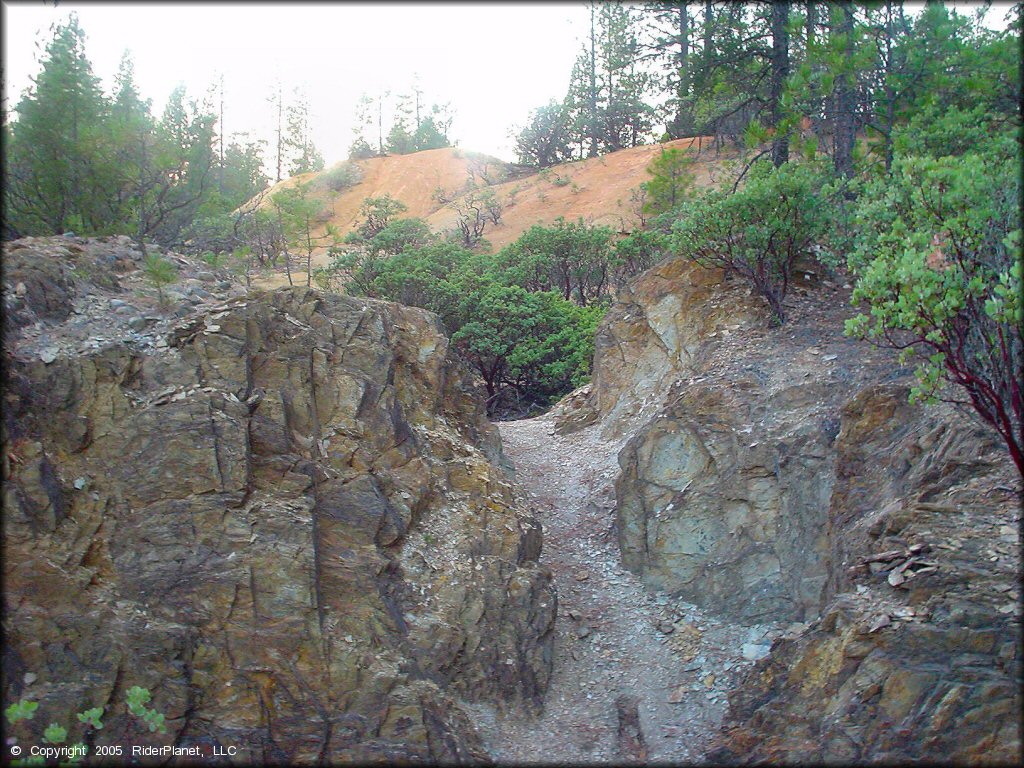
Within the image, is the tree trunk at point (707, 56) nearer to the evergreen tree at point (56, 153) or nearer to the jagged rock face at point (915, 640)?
the jagged rock face at point (915, 640)

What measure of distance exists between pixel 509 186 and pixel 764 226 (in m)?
27.3

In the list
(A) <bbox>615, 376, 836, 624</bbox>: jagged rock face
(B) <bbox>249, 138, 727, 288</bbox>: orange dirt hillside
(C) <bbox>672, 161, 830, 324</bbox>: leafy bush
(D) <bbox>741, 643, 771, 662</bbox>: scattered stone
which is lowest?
(D) <bbox>741, 643, 771, 662</bbox>: scattered stone

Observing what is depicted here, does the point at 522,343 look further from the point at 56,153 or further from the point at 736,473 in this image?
the point at 56,153

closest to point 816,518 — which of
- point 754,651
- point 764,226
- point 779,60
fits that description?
point 754,651

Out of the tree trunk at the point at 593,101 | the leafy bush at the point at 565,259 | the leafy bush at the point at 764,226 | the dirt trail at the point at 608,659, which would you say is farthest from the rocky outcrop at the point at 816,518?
the tree trunk at the point at 593,101

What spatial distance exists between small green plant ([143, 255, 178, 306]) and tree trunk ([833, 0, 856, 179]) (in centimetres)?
954

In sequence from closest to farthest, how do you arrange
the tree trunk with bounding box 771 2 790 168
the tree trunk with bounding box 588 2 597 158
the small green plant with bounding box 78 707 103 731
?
1. the small green plant with bounding box 78 707 103 731
2. the tree trunk with bounding box 771 2 790 168
3. the tree trunk with bounding box 588 2 597 158

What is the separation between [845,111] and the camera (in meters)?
11.6

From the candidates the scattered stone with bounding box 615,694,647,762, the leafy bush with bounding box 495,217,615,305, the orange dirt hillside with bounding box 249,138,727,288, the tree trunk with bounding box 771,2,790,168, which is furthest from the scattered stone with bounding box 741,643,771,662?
the orange dirt hillside with bounding box 249,138,727,288

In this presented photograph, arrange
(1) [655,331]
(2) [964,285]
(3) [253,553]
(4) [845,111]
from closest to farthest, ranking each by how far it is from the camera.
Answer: (2) [964,285] < (3) [253,553] < (4) [845,111] < (1) [655,331]

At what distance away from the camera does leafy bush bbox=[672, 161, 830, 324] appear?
11.4 metres

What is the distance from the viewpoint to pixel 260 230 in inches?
848

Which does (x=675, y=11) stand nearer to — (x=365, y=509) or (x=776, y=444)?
(x=776, y=444)

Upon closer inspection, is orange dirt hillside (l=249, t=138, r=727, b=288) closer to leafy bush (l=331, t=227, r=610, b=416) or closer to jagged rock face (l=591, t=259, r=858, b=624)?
leafy bush (l=331, t=227, r=610, b=416)
